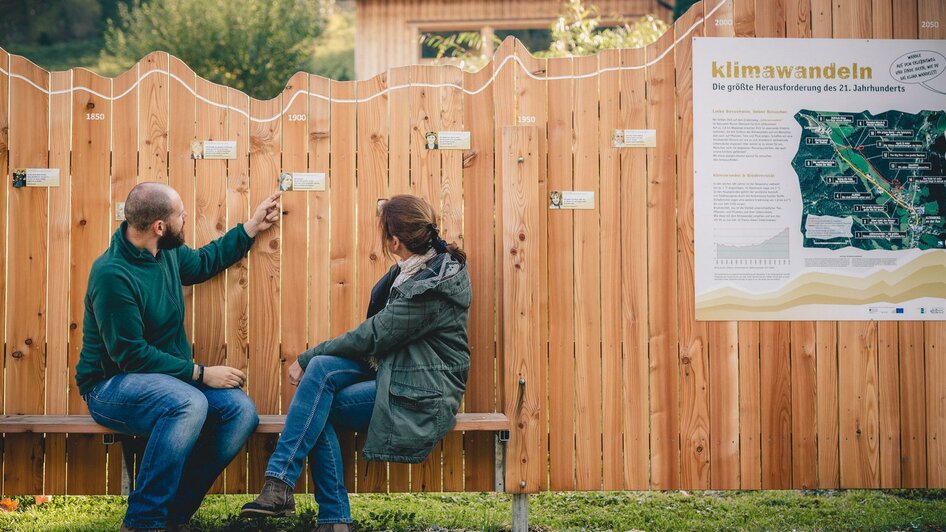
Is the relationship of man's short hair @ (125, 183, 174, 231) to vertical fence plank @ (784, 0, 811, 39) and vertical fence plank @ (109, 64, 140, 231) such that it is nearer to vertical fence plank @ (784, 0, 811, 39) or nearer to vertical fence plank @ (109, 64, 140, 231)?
vertical fence plank @ (109, 64, 140, 231)

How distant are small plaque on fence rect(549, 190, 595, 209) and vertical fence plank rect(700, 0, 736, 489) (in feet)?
1.97

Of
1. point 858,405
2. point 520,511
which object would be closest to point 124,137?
point 520,511

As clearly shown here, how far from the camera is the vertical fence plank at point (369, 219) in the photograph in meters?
4.25

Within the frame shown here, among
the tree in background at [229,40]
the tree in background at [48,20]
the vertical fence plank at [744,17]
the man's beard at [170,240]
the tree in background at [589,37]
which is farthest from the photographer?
the tree in background at [48,20]

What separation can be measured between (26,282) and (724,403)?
152 inches

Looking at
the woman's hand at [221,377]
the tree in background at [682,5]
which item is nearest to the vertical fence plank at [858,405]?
the woman's hand at [221,377]

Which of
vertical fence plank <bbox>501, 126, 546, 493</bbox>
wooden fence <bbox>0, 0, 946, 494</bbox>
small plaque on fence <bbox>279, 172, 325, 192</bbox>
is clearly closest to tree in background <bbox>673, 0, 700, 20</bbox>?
wooden fence <bbox>0, 0, 946, 494</bbox>

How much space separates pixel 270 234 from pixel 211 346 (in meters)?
0.69

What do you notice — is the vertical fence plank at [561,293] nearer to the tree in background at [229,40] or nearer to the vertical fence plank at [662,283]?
the vertical fence plank at [662,283]

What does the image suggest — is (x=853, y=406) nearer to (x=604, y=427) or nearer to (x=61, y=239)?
(x=604, y=427)

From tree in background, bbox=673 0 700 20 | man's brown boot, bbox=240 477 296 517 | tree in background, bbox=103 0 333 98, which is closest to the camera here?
man's brown boot, bbox=240 477 296 517

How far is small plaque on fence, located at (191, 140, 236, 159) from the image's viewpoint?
426 centimetres

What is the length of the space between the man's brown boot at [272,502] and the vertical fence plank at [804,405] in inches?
107

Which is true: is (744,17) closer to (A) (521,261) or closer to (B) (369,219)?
(A) (521,261)
